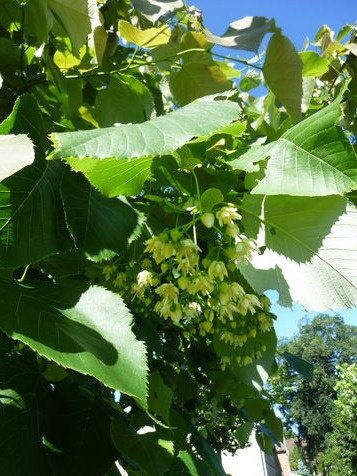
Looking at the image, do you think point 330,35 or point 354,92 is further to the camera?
point 330,35

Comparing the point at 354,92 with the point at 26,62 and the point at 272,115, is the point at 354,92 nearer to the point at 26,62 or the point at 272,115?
the point at 272,115

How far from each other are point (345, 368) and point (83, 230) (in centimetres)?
2116

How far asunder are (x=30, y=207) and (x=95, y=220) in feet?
0.47

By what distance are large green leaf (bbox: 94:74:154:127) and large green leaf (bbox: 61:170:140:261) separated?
2.01 ft

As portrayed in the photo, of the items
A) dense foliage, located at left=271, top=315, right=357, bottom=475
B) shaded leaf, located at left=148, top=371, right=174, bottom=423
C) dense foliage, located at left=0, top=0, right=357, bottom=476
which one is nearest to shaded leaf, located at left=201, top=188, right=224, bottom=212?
dense foliage, located at left=0, top=0, right=357, bottom=476

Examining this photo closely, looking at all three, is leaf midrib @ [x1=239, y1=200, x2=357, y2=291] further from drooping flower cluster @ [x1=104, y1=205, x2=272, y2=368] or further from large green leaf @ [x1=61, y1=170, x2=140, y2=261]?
large green leaf @ [x1=61, y1=170, x2=140, y2=261]

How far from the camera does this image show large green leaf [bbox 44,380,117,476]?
1.13 metres

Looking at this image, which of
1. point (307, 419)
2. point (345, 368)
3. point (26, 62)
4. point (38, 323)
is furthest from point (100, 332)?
point (307, 419)

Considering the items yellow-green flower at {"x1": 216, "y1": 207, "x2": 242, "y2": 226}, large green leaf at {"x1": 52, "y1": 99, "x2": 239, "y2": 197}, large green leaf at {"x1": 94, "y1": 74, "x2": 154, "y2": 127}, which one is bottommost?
yellow-green flower at {"x1": 216, "y1": 207, "x2": 242, "y2": 226}

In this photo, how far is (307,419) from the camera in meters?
53.3

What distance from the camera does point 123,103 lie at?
1614 millimetres

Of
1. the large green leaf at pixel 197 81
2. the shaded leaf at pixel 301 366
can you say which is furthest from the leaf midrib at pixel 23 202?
the shaded leaf at pixel 301 366

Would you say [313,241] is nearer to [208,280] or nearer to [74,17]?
[208,280]

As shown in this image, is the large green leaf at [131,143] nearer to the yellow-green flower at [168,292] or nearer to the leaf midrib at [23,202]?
the leaf midrib at [23,202]
